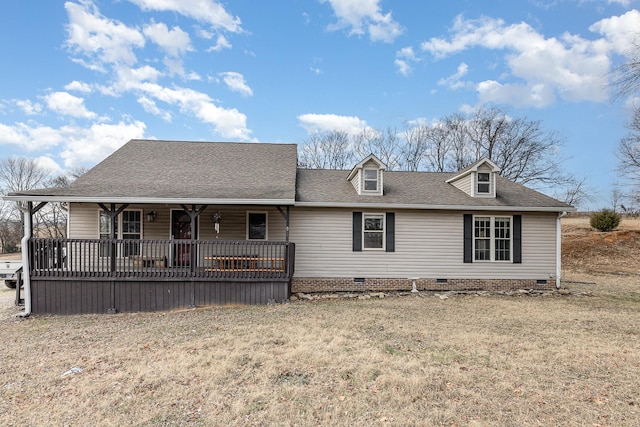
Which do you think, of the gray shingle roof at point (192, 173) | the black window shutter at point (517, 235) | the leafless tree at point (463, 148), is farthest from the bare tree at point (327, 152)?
the black window shutter at point (517, 235)

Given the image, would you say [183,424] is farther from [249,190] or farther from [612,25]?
[612,25]

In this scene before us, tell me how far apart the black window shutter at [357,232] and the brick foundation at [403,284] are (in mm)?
974

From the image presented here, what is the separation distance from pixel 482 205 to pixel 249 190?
271 inches

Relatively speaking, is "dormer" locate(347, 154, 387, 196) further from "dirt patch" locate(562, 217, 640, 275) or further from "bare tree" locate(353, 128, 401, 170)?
"bare tree" locate(353, 128, 401, 170)

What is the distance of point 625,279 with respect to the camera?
13.3 m

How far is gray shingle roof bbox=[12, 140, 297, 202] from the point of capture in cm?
889

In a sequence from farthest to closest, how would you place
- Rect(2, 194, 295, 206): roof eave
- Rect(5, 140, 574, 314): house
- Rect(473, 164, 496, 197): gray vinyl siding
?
Rect(473, 164, 496, 197): gray vinyl siding, Rect(5, 140, 574, 314): house, Rect(2, 194, 295, 206): roof eave

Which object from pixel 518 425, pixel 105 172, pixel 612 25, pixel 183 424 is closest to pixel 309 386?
pixel 183 424

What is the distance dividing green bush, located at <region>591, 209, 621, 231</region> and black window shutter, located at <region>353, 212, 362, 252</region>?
773 inches

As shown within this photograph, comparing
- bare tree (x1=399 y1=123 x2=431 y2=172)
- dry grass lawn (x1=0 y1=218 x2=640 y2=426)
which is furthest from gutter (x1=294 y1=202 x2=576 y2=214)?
bare tree (x1=399 y1=123 x2=431 y2=172)

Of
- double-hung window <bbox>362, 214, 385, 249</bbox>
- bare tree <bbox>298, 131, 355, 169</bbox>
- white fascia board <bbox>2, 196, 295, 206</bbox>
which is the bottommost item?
double-hung window <bbox>362, 214, 385, 249</bbox>

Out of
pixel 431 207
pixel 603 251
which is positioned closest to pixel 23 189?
pixel 431 207

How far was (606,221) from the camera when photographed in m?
20.9

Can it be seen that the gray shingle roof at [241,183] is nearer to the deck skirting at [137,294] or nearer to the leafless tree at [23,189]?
the deck skirting at [137,294]
